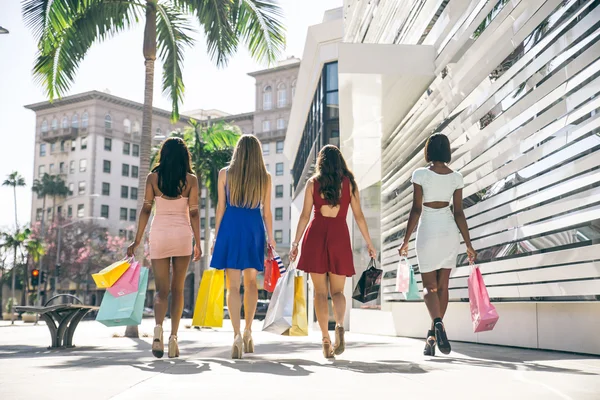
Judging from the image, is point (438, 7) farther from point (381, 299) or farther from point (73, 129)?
point (73, 129)

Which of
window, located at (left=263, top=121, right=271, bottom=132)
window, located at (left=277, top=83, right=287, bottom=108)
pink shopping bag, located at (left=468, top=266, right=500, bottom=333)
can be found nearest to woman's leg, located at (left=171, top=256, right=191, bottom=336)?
pink shopping bag, located at (left=468, top=266, right=500, bottom=333)

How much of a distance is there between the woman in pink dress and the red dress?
100 cm

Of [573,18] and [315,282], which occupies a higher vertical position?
[573,18]

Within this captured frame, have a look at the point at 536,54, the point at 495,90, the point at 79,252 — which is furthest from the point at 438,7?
the point at 79,252

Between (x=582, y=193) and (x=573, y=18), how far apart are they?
1.52m

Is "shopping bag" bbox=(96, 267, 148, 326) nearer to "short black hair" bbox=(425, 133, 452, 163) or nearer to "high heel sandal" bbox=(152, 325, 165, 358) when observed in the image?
"high heel sandal" bbox=(152, 325, 165, 358)

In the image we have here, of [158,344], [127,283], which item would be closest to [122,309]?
[127,283]

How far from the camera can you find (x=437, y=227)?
668 cm

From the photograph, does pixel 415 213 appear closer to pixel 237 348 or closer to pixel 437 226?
pixel 437 226

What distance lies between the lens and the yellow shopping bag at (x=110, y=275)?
6.59 metres

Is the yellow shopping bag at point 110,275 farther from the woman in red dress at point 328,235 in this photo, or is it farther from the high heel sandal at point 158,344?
the woman in red dress at point 328,235

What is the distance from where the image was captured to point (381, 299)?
580 inches

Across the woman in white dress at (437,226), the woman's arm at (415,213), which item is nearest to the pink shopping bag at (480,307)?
the woman in white dress at (437,226)

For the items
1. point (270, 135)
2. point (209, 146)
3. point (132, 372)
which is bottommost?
point (132, 372)
